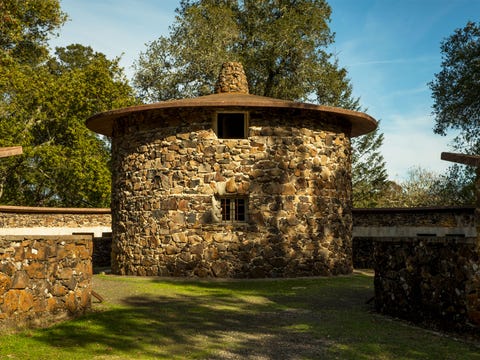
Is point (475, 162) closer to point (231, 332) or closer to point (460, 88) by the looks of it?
point (231, 332)

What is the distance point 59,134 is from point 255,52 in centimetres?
1195

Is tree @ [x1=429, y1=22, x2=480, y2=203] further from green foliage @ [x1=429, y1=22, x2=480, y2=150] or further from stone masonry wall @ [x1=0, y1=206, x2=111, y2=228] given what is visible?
stone masonry wall @ [x1=0, y1=206, x2=111, y2=228]

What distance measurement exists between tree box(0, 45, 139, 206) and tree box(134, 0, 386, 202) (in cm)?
352

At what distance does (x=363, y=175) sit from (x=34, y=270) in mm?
29129

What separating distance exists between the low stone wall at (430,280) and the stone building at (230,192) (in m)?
5.50

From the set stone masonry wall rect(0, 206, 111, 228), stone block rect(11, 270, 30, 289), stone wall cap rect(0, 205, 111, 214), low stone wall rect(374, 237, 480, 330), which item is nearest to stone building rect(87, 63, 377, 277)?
low stone wall rect(374, 237, 480, 330)

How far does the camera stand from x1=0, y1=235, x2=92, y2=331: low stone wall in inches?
291

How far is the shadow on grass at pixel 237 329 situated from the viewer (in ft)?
22.1

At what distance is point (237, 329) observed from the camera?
8.12m

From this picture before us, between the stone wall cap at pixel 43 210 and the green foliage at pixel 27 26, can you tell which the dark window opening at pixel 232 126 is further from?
the green foliage at pixel 27 26

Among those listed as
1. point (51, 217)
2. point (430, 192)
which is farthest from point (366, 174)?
point (51, 217)

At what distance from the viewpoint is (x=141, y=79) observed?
33.3 metres

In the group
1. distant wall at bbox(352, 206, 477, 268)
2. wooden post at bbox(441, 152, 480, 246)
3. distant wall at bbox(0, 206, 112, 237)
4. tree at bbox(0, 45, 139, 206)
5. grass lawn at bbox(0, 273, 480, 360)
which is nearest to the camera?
grass lawn at bbox(0, 273, 480, 360)

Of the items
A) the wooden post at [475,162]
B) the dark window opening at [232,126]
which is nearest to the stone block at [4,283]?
the wooden post at [475,162]
